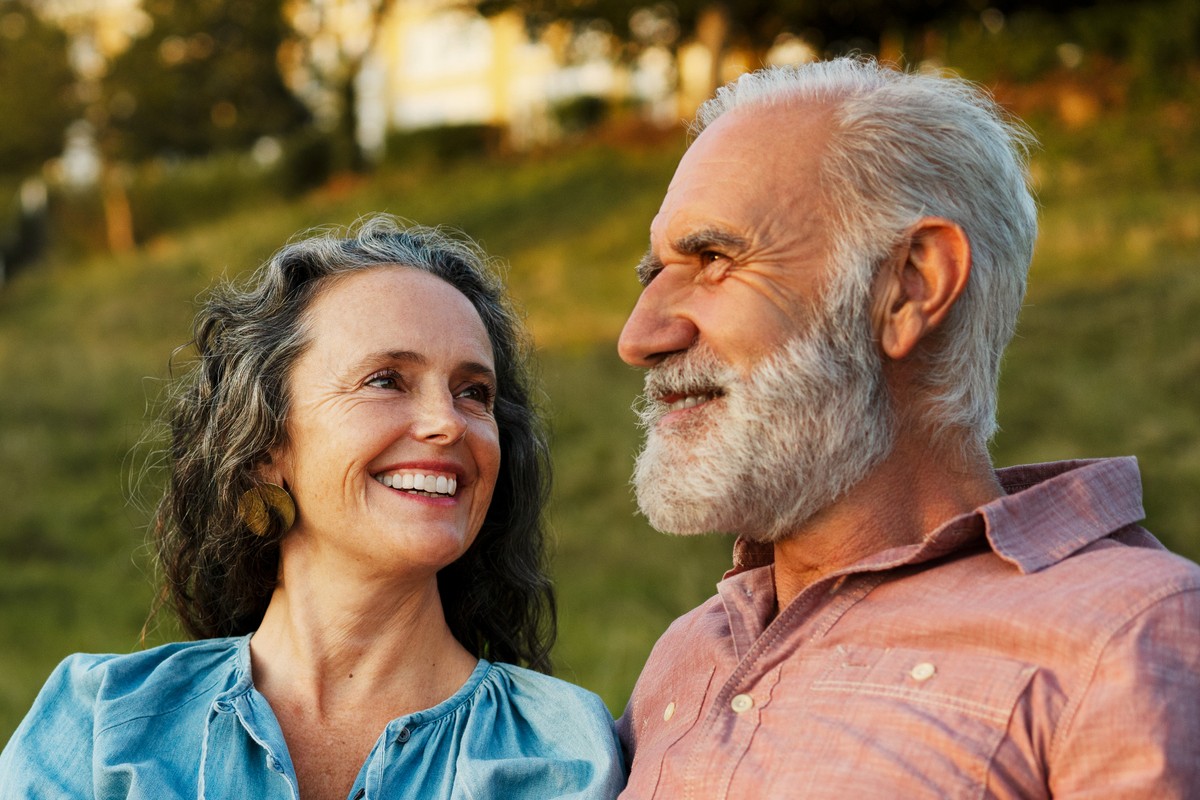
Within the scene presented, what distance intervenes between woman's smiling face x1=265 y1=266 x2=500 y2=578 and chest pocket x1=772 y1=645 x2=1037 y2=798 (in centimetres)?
86

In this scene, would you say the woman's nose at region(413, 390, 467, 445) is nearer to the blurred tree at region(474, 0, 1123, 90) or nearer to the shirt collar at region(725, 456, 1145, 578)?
the shirt collar at region(725, 456, 1145, 578)

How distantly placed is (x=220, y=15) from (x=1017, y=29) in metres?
18.2

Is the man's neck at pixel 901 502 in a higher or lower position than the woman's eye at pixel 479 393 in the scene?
lower

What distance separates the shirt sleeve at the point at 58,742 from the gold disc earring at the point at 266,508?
420 millimetres

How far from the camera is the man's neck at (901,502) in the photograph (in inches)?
107

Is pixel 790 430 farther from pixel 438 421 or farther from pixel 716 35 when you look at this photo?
pixel 716 35

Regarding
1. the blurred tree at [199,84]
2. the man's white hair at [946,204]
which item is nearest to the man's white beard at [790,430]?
the man's white hair at [946,204]

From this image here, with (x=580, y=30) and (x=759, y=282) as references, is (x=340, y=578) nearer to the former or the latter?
(x=759, y=282)

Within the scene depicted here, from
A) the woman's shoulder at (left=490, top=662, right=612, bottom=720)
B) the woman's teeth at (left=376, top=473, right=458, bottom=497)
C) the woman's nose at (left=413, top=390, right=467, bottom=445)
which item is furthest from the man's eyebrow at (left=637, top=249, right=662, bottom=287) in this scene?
the woman's shoulder at (left=490, top=662, right=612, bottom=720)

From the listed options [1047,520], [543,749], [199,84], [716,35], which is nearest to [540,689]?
[543,749]

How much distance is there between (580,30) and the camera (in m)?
18.9

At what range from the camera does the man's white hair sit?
8.90ft

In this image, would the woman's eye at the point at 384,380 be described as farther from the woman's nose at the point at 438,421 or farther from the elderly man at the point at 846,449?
the elderly man at the point at 846,449

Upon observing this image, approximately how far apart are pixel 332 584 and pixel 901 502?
118cm
